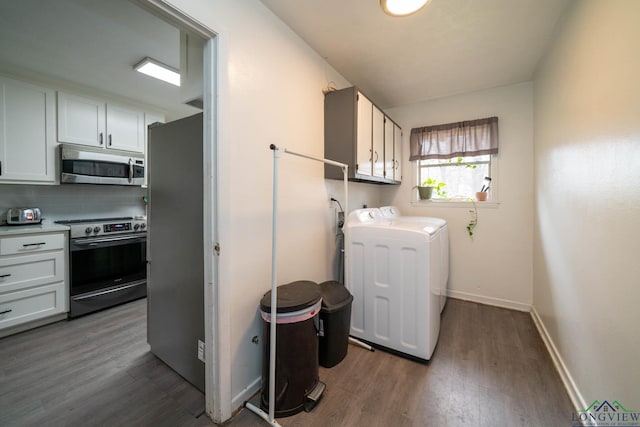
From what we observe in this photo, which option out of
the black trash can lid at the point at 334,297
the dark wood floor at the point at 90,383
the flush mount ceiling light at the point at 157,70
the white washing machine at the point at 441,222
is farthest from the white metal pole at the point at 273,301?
the flush mount ceiling light at the point at 157,70

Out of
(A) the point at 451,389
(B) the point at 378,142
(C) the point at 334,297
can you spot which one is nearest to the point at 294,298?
(C) the point at 334,297

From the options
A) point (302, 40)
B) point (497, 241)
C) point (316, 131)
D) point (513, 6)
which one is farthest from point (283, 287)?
point (497, 241)

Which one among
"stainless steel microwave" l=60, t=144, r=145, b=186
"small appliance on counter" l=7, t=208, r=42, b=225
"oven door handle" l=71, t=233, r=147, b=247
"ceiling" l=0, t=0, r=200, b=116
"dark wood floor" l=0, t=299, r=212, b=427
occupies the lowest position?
"dark wood floor" l=0, t=299, r=212, b=427

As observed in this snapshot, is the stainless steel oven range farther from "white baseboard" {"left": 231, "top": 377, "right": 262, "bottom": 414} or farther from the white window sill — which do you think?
Answer: the white window sill

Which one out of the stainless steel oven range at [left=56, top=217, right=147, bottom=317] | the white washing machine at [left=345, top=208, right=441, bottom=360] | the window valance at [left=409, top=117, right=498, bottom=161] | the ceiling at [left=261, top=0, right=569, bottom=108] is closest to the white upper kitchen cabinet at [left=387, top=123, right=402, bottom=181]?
the window valance at [left=409, top=117, right=498, bottom=161]

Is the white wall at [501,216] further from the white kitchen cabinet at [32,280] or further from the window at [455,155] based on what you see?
the white kitchen cabinet at [32,280]

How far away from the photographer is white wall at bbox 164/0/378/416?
136cm

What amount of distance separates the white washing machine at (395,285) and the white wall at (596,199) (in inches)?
31.3

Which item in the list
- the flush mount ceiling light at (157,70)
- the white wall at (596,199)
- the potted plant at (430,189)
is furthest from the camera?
the potted plant at (430,189)

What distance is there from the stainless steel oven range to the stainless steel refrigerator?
1296 mm

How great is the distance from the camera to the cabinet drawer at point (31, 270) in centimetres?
218

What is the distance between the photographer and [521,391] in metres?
1.58

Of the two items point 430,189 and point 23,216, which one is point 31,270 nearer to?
point 23,216

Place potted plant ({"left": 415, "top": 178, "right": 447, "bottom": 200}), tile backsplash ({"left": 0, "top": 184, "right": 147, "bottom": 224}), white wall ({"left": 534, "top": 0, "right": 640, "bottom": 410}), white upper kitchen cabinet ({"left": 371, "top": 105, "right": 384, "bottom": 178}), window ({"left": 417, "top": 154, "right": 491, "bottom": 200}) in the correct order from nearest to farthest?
white wall ({"left": 534, "top": 0, "right": 640, "bottom": 410})
white upper kitchen cabinet ({"left": 371, "top": 105, "right": 384, "bottom": 178})
tile backsplash ({"left": 0, "top": 184, "right": 147, "bottom": 224})
window ({"left": 417, "top": 154, "right": 491, "bottom": 200})
potted plant ({"left": 415, "top": 178, "right": 447, "bottom": 200})
